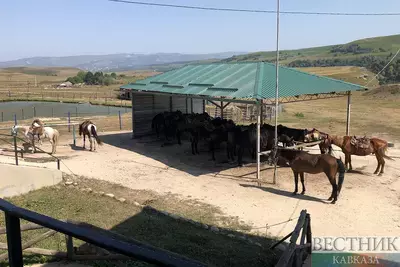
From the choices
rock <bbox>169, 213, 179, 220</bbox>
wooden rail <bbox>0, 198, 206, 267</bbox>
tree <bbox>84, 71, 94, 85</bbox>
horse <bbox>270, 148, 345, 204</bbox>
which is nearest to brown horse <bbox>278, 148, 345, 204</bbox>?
horse <bbox>270, 148, 345, 204</bbox>

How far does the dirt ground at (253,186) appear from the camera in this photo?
9391 millimetres

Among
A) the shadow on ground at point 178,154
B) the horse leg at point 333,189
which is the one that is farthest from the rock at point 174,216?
the shadow on ground at point 178,154

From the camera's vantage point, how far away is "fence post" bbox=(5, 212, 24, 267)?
1.95 metres

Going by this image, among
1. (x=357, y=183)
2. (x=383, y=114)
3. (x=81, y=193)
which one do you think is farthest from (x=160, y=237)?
(x=383, y=114)

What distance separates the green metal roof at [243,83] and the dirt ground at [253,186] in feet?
9.54

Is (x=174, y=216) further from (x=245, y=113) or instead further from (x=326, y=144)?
(x=245, y=113)

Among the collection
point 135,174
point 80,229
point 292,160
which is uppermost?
point 80,229

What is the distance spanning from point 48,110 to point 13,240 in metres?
42.7

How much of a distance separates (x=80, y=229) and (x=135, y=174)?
41.3ft

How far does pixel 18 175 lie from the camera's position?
1114cm

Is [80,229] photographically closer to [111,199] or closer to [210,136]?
[111,199]

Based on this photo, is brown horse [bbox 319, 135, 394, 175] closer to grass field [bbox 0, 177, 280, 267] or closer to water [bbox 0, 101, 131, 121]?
grass field [bbox 0, 177, 280, 267]

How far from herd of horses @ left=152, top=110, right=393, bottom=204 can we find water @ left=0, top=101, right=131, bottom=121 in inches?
682

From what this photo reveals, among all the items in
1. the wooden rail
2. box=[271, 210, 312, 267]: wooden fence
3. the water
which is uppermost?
the wooden rail
